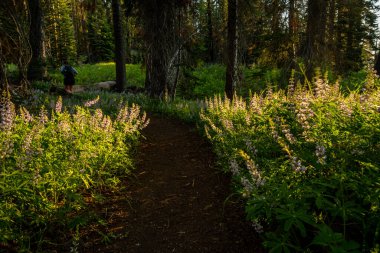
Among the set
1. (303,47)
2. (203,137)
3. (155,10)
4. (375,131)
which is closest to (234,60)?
(303,47)

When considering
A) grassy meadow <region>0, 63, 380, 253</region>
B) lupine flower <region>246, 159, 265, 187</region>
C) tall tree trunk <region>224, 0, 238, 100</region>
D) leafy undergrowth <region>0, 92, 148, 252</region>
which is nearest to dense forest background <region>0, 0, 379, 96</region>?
tall tree trunk <region>224, 0, 238, 100</region>

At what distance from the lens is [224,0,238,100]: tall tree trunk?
1138 cm

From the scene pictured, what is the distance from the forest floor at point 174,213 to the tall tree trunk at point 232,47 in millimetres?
6082

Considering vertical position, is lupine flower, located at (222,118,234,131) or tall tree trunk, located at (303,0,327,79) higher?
tall tree trunk, located at (303,0,327,79)

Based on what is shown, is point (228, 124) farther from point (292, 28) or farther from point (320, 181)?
point (292, 28)

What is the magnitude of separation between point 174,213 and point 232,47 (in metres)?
8.62

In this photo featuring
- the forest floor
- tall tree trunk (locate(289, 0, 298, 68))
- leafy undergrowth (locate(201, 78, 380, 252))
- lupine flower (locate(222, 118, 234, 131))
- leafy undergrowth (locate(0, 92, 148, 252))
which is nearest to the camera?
leafy undergrowth (locate(201, 78, 380, 252))

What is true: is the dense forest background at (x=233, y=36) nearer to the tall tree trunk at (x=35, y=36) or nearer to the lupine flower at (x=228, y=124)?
the tall tree trunk at (x=35, y=36)

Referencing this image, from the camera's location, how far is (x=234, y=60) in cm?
1177

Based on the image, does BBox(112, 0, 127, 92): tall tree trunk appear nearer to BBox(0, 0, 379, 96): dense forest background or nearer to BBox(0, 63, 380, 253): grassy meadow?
BBox(0, 0, 379, 96): dense forest background

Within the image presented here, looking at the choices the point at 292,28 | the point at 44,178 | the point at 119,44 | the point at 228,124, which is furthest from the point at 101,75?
the point at 44,178

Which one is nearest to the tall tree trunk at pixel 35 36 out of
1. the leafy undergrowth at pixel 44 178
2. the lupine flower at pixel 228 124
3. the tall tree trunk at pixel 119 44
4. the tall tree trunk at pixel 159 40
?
the tall tree trunk at pixel 119 44

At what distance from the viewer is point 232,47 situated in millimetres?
11656

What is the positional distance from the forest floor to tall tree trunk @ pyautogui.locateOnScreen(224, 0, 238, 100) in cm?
608
